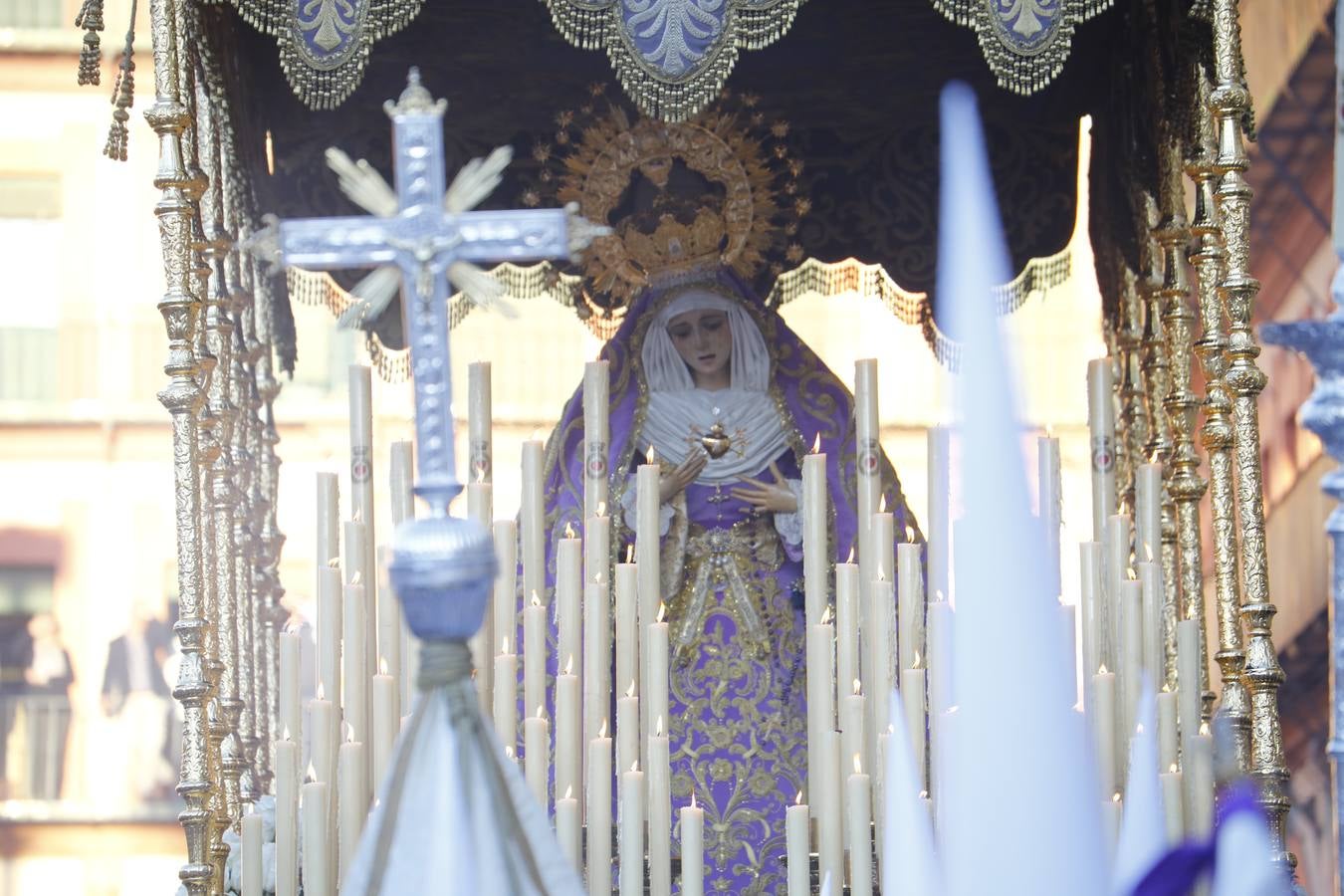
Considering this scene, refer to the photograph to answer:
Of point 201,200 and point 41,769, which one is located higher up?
point 201,200

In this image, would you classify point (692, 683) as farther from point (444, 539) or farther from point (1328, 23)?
point (1328, 23)

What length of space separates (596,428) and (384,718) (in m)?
0.92

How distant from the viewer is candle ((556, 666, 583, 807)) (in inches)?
206

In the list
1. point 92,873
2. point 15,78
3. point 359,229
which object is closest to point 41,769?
point 92,873

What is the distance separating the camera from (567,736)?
5.23 meters

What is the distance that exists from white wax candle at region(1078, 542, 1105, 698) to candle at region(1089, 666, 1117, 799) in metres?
0.12

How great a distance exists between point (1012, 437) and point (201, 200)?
4.84 m

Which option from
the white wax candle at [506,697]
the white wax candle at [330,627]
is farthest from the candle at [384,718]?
the white wax candle at [506,697]

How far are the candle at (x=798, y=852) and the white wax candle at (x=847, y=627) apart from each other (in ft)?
1.04

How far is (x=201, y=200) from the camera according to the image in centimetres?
619

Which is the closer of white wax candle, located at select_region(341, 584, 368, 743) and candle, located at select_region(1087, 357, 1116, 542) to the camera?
white wax candle, located at select_region(341, 584, 368, 743)

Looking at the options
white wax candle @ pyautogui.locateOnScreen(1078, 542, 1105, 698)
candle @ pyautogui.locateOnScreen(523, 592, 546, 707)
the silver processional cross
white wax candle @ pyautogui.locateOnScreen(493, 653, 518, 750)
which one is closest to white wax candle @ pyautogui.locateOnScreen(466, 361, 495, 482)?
candle @ pyautogui.locateOnScreen(523, 592, 546, 707)

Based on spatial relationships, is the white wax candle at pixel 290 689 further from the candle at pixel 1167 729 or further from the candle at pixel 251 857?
the candle at pixel 1167 729

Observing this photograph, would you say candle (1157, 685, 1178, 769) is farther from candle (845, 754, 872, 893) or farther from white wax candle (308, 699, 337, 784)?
white wax candle (308, 699, 337, 784)
